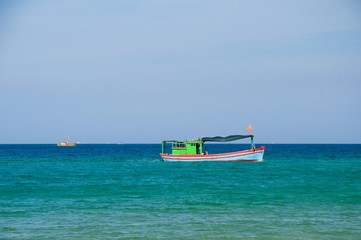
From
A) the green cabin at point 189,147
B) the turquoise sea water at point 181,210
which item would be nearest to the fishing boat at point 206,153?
the green cabin at point 189,147

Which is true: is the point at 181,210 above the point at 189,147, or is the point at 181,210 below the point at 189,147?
below

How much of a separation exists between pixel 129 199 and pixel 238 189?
8.51 m

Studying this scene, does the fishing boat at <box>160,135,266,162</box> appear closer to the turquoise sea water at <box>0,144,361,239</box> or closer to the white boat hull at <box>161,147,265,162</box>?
the white boat hull at <box>161,147,265,162</box>

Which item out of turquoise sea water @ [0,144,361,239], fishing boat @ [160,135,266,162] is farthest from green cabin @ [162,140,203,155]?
turquoise sea water @ [0,144,361,239]

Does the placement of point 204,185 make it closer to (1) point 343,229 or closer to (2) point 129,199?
(2) point 129,199

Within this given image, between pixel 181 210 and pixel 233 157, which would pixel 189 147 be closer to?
pixel 233 157

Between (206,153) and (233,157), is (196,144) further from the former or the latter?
(233,157)

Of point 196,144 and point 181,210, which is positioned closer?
point 181,210

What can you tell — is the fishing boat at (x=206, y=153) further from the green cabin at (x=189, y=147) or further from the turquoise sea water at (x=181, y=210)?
the turquoise sea water at (x=181, y=210)

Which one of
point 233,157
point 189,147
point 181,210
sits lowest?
point 181,210

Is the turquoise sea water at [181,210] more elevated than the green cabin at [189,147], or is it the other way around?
the green cabin at [189,147]

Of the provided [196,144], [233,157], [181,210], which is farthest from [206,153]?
[181,210]

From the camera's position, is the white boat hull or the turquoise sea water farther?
the white boat hull

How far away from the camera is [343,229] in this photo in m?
19.4
